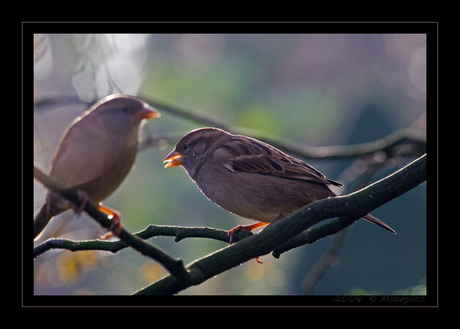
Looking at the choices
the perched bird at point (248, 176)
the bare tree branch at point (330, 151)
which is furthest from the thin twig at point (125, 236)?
the bare tree branch at point (330, 151)

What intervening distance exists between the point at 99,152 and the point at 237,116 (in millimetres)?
10574

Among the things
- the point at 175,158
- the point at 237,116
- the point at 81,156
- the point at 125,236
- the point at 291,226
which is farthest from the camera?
the point at 237,116

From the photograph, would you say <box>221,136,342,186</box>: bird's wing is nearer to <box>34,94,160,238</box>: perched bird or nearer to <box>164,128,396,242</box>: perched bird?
<box>164,128,396,242</box>: perched bird

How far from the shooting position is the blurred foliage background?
3729 millimetres

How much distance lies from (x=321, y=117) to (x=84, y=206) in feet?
48.7

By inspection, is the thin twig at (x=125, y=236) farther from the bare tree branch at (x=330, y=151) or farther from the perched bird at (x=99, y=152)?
the bare tree branch at (x=330, y=151)

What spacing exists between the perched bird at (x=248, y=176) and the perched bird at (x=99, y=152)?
0.46m

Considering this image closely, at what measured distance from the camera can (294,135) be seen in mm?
16219

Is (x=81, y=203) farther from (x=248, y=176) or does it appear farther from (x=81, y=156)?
(x=248, y=176)

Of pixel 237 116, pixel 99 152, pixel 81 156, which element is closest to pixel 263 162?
pixel 99 152

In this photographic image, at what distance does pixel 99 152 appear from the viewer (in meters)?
2.64
